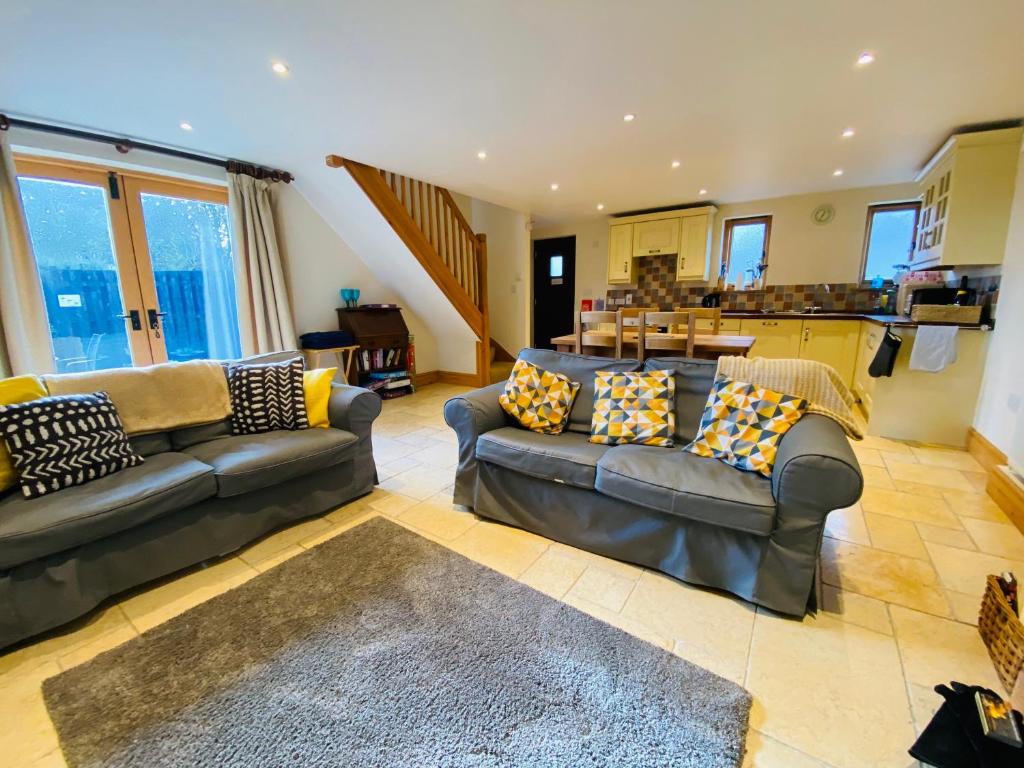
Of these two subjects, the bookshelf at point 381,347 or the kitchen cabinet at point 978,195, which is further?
the bookshelf at point 381,347

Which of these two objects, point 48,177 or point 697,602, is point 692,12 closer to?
point 697,602

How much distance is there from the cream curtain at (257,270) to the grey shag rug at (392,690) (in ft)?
9.34

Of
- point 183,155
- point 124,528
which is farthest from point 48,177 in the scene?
point 124,528

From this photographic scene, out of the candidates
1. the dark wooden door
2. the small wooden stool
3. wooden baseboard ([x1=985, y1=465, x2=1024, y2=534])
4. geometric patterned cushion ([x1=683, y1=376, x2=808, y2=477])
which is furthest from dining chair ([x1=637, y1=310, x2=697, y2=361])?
the dark wooden door

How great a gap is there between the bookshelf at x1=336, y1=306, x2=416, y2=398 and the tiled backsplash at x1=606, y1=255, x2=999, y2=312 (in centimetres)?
314

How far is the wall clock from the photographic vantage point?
4.80 metres

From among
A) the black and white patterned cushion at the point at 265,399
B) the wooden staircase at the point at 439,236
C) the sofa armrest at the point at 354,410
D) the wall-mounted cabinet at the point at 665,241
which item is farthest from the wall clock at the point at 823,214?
the black and white patterned cushion at the point at 265,399

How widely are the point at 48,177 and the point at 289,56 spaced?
94.5 inches

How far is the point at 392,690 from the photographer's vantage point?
4.29ft

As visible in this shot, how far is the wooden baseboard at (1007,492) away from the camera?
2.19 meters

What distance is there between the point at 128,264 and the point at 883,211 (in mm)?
7371

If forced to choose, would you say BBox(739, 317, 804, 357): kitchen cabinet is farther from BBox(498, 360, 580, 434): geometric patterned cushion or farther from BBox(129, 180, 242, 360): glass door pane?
BBox(129, 180, 242, 360): glass door pane

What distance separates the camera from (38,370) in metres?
2.84

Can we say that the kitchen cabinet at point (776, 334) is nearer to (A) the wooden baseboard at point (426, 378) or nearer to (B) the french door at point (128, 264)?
(A) the wooden baseboard at point (426, 378)
